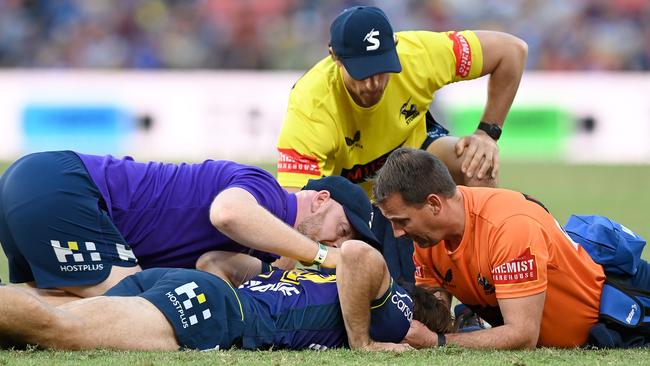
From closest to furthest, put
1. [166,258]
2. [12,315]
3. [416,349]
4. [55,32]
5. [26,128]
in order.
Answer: [12,315] → [416,349] → [166,258] → [26,128] → [55,32]

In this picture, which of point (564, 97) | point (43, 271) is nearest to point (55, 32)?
point (564, 97)

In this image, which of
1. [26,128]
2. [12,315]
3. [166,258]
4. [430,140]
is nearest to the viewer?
[12,315]

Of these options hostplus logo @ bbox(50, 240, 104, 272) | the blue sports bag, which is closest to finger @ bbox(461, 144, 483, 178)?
the blue sports bag

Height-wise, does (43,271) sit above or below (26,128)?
above

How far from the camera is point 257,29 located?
20.1m

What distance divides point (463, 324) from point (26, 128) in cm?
1255

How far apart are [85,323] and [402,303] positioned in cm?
150

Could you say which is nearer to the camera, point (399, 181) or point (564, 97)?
point (399, 181)

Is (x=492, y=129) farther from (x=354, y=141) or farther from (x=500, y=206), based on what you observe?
(x=500, y=206)

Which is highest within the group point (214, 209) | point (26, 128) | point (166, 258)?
point (214, 209)

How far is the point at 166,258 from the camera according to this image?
6477 mm

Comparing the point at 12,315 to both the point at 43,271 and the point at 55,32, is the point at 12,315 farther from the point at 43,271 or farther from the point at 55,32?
the point at 55,32

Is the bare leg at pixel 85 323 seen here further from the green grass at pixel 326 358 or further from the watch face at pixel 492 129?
the watch face at pixel 492 129

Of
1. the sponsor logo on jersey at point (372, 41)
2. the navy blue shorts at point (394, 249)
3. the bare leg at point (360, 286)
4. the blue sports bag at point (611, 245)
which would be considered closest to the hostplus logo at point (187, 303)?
the bare leg at point (360, 286)
